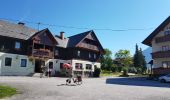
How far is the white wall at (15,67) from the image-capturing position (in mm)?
37562

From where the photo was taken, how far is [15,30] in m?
40.8

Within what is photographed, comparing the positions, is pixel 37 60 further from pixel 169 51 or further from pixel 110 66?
pixel 110 66

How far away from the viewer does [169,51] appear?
3991 cm

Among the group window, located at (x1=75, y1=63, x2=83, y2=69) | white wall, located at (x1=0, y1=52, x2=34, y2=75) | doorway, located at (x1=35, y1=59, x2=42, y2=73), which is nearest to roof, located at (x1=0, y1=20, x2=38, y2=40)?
white wall, located at (x1=0, y1=52, x2=34, y2=75)

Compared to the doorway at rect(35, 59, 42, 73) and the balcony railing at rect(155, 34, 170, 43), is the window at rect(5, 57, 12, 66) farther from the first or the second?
the balcony railing at rect(155, 34, 170, 43)

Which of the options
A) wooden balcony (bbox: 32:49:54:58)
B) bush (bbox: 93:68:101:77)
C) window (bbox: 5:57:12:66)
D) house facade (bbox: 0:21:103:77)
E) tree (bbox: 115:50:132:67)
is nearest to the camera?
window (bbox: 5:57:12:66)

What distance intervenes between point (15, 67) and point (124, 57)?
2582 inches

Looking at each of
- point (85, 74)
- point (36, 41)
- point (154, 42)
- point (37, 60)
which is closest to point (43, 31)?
point (36, 41)

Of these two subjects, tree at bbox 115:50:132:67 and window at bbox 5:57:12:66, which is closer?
window at bbox 5:57:12:66

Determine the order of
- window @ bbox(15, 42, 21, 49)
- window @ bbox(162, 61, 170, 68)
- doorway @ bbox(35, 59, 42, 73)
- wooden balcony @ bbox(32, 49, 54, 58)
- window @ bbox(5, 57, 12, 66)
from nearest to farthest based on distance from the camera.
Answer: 1. window @ bbox(5, 57, 12, 66)
2. window @ bbox(15, 42, 21, 49)
3. window @ bbox(162, 61, 170, 68)
4. wooden balcony @ bbox(32, 49, 54, 58)
5. doorway @ bbox(35, 59, 42, 73)

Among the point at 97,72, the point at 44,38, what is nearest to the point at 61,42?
the point at 44,38

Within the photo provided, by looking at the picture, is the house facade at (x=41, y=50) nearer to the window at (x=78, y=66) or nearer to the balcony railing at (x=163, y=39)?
the window at (x=78, y=66)

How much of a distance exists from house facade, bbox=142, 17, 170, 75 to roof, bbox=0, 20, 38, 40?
21270mm

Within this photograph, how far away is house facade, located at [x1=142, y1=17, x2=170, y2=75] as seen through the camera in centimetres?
4069
